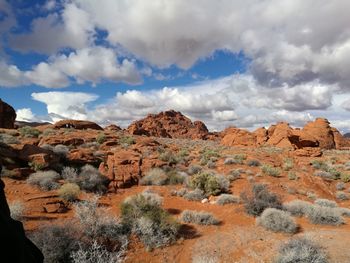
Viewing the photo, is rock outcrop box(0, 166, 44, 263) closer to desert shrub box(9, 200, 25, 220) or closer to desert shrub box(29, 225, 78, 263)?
desert shrub box(29, 225, 78, 263)

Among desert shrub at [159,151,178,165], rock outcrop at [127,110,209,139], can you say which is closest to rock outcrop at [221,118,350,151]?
desert shrub at [159,151,178,165]

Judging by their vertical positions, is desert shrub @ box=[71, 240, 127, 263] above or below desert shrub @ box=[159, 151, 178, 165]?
below

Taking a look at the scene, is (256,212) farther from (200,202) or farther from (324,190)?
(324,190)

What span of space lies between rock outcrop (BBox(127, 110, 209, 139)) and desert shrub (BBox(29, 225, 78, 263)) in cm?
9607

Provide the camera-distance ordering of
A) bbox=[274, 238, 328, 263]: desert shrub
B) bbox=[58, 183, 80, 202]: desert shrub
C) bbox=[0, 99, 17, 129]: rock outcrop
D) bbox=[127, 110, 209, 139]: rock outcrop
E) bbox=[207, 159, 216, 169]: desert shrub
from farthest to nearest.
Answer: bbox=[127, 110, 209, 139]: rock outcrop, bbox=[0, 99, 17, 129]: rock outcrop, bbox=[207, 159, 216, 169]: desert shrub, bbox=[58, 183, 80, 202]: desert shrub, bbox=[274, 238, 328, 263]: desert shrub

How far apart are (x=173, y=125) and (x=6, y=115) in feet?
259

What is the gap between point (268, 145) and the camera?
158 feet

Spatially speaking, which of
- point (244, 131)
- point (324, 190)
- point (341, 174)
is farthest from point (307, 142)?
point (324, 190)

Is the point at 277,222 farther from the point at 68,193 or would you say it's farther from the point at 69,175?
the point at 69,175

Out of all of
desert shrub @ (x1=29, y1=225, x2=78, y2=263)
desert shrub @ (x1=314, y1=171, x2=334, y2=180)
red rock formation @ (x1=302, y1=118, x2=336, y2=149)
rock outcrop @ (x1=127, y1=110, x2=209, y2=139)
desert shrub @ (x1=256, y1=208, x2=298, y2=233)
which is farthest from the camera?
rock outcrop @ (x1=127, y1=110, x2=209, y2=139)

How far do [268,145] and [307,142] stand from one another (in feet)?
21.8

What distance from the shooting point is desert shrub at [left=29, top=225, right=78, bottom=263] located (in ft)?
26.5

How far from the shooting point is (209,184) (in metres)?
16.1

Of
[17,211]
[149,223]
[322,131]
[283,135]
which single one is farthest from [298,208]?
[322,131]
